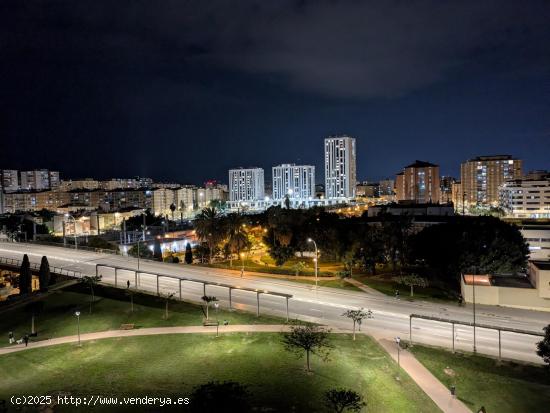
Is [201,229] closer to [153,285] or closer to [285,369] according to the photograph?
[153,285]

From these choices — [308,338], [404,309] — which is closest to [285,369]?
[308,338]

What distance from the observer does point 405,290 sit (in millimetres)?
39469

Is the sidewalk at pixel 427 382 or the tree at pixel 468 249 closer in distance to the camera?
the sidewalk at pixel 427 382

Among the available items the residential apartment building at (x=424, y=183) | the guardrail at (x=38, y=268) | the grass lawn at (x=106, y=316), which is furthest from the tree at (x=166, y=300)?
the residential apartment building at (x=424, y=183)

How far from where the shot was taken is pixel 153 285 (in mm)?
41688

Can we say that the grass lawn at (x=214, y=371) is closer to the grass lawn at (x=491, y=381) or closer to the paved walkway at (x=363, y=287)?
the grass lawn at (x=491, y=381)

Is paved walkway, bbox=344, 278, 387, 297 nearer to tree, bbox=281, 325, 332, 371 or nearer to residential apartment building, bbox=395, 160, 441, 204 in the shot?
tree, bbox=281, 325, 332, 371

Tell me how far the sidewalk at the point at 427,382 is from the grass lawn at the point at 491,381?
396 mm

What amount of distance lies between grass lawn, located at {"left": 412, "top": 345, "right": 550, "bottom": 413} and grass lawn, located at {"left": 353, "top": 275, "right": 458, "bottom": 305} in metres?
12.5

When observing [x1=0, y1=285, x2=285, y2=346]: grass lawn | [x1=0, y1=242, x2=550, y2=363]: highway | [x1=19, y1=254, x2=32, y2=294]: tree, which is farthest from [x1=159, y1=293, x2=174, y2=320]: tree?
[x1=19, y1=254, x2=32, y2=294]: tree

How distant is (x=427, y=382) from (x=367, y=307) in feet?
42.6

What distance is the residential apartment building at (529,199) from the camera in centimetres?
13038

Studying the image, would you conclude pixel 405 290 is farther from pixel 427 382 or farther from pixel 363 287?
pixel 427 382

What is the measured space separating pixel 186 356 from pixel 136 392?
4368 mm
